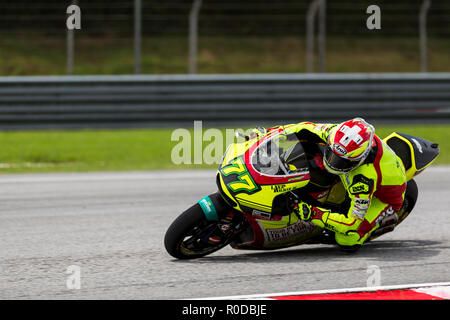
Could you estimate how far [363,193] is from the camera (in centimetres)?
557

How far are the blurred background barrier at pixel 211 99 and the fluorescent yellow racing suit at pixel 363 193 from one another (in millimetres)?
8064

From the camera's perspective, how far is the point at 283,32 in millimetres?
19500

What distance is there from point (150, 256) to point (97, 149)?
716cm

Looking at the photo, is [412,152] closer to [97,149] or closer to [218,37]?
[97,149]

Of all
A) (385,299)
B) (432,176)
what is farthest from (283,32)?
(385,299)

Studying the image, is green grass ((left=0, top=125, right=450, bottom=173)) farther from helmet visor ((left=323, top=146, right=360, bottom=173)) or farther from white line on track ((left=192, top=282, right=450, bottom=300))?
white line on track ((left=192, top=282, right=450, bottom=300))

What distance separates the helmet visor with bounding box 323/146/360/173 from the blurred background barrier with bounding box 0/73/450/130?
27.4 ft

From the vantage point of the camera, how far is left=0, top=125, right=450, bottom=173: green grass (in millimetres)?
11727

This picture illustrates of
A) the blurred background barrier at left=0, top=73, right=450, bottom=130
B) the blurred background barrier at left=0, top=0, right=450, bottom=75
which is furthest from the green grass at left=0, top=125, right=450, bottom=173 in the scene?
the blurred background barrier at left=0, top=0, right=450, bottom=75

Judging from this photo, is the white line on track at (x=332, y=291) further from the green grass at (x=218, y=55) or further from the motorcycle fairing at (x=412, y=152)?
the green grass at (x=218, y=55)

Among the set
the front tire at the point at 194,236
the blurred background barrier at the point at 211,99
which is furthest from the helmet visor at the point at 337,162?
the blurred background barrier at the point at 211,99

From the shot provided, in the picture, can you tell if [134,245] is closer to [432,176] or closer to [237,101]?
[432,176]

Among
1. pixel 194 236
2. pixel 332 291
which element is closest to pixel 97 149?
pixel 194 236
